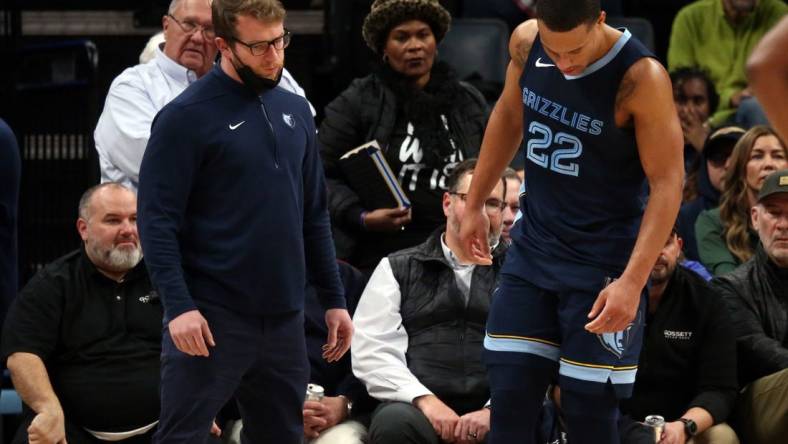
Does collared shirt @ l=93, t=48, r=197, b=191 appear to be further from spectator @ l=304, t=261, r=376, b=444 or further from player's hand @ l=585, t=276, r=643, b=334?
player's hand @ l=585, t=276, r=643, b=334

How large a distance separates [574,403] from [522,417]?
0.49 feet

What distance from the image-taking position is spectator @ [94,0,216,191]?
16.3 feet

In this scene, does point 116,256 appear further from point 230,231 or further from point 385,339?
point 230,231

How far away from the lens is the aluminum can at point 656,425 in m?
4.66

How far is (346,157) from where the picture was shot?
5.60m

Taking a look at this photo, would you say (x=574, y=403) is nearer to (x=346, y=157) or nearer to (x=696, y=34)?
(x=346, y=157)

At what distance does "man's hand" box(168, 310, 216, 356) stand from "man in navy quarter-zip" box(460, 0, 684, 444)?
791 millimetres

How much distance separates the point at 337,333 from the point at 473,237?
494 millimetres

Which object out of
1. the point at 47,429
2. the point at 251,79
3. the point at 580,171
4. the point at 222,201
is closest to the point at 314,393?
the point at 47,429

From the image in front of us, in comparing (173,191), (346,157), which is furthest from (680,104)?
(173,191)

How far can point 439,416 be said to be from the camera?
15.5 feet

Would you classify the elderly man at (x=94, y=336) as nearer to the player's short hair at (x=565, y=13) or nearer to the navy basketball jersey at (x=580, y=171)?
the navy basketball jersey at (x=580, y=171)

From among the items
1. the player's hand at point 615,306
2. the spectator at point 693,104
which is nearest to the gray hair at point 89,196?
the player's hand at point 615,306

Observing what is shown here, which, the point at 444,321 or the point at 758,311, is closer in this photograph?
the point at 444,321
